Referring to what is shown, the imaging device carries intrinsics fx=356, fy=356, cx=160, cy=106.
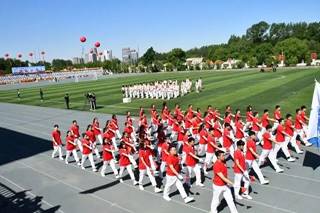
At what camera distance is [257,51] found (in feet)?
355

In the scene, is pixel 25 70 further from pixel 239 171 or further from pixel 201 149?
pixel 239 171

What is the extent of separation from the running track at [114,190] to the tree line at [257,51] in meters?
86.8

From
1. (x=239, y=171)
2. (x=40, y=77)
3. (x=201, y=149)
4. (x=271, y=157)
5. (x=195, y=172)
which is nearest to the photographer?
(x=239, y=171)

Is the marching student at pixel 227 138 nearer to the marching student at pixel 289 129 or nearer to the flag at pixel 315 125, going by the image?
the marching student at pixel 289 129

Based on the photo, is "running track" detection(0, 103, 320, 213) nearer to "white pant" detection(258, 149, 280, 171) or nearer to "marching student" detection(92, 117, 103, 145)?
"white pant" detection(258, 149, 280, 171)

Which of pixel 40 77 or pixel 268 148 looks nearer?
pixel 268 148

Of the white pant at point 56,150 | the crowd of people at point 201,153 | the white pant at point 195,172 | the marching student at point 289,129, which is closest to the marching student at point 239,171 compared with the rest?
the crowd of people at point 201,153

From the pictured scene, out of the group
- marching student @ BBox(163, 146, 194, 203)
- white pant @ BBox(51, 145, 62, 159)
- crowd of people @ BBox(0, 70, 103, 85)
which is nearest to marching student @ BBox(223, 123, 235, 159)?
marching student @ BBox(163, 146, 194, 203)

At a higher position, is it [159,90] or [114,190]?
[159,90]

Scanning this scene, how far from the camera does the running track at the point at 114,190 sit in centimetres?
1061

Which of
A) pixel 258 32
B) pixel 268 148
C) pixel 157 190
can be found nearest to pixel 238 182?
pixel 268 148

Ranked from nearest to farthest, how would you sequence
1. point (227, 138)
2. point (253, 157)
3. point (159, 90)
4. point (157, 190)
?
point (253, 157) < point (157, 190) < point (227, 138) < point (159, 90)

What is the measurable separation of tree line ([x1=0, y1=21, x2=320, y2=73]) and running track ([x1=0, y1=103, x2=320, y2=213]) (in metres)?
86.8

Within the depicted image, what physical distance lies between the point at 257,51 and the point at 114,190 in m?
103
